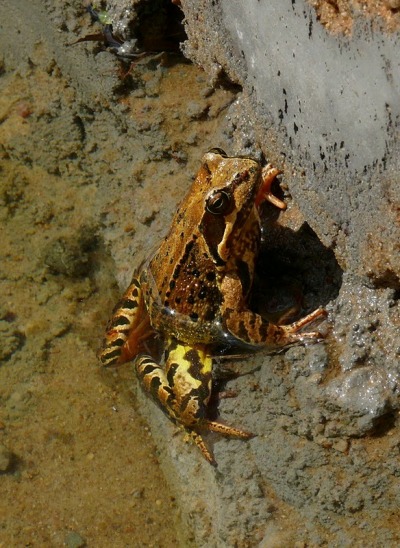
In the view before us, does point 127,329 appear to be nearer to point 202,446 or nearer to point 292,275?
point 202,446

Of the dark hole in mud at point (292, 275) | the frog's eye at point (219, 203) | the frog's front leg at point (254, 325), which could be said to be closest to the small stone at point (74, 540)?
the frog's front leg at point (254, 325)

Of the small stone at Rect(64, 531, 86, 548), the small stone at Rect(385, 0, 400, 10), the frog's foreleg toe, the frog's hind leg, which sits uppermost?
the small stone at Rect(385, 0, 400, 10)

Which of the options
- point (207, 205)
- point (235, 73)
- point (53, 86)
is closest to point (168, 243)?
point (207, 205)

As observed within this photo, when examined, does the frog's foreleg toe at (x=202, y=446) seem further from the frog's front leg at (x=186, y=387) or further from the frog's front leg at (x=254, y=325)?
the frog's front leg at (x=254, y=325)

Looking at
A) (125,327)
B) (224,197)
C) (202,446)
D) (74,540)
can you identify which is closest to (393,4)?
(224,197)

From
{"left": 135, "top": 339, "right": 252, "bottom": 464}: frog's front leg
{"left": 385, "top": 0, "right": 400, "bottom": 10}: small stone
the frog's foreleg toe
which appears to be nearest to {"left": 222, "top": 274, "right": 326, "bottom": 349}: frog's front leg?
{"left": 135, "top": 339, "right": 252, "bottom": 464}: frog's front leg

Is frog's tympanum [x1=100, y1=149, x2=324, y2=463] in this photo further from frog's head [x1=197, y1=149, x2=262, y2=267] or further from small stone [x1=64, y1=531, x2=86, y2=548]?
small stone [x1=64, y1=531, x2=86, y2=548]
